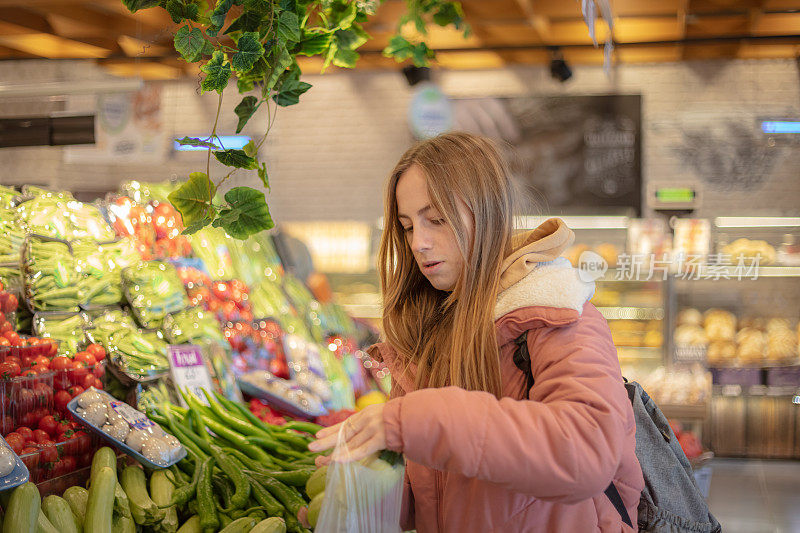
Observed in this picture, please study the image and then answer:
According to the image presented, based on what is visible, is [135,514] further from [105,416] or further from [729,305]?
[729,305]

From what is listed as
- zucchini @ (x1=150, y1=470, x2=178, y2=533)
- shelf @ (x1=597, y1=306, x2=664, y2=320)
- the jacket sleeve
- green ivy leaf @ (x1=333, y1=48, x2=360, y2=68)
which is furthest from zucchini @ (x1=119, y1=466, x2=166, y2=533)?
shelf @ (x1=597, y1=306, x2=664, y2=320)

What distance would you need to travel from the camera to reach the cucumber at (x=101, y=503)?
1860mm

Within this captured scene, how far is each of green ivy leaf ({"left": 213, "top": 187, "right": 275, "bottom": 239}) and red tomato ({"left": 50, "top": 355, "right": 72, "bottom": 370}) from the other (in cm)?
83

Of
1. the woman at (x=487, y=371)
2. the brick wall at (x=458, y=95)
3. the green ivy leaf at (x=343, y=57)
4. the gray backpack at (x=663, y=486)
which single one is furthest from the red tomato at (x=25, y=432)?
the brick wall at (x=458, y=95)

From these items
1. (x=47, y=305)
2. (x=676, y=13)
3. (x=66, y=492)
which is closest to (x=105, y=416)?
(x=66, y=492)

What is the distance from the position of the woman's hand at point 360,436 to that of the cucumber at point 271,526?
91 cm

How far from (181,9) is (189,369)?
1.47 m

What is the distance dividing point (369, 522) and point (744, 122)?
616 centimetres

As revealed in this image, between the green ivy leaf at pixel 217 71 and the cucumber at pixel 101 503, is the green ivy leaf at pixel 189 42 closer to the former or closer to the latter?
the green ivy leaf at pixel 217 71

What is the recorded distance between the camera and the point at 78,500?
2.00 metres

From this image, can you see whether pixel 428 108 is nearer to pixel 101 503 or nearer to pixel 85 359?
pixel 85 359

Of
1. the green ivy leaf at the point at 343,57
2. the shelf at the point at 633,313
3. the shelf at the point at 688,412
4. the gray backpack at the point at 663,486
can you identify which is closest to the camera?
the gray backpack at the point at 663,486

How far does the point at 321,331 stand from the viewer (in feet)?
13.7

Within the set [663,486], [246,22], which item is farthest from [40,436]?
[663,486]
